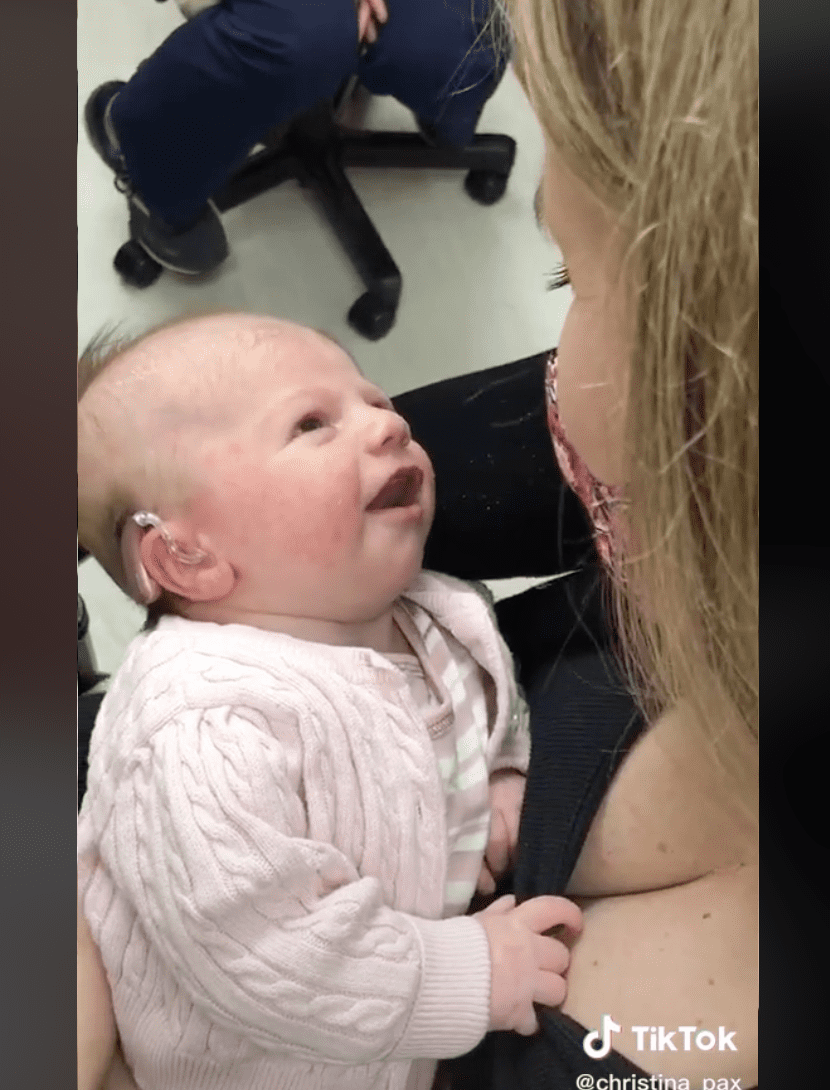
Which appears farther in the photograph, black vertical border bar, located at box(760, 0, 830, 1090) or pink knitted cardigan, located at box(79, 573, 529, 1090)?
black vertical border bar, located at box(760, 0, 830, 1090)

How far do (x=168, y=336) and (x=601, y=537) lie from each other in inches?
15.9

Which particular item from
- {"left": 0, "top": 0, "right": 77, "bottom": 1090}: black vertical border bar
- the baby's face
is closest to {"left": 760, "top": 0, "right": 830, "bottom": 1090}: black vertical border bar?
the baby's face

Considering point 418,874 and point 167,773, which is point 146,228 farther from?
point 418,874

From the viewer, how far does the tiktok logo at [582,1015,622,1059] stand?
903 mm

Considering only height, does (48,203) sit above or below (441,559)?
above

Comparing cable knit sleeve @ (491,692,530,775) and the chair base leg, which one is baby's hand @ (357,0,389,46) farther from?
cable knit sleeve @ (491,692,530,775)

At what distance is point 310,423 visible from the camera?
0.86 m

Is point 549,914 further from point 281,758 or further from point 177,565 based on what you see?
point 177,565

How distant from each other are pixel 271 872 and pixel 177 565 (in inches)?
10.1

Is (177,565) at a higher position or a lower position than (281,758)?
higher

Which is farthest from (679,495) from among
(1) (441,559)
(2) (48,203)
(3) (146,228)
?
(2) (48,203)

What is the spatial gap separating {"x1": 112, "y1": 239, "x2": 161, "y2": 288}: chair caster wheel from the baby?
54 mm

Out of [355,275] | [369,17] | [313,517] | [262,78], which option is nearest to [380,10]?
[369,17]

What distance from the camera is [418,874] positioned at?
0.85 meters
